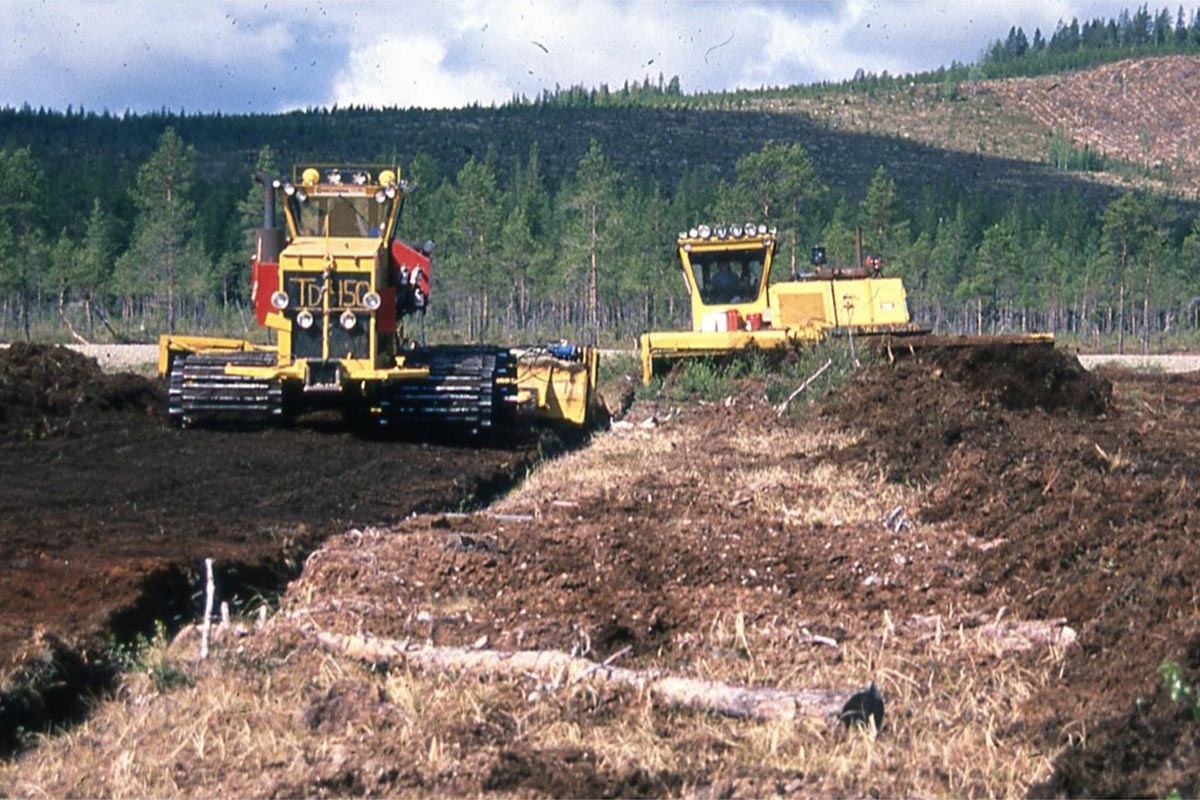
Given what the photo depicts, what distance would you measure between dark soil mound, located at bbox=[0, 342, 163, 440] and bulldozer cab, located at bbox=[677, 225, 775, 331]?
1039cm

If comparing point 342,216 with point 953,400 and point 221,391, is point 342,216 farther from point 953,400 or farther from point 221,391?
point 953,400

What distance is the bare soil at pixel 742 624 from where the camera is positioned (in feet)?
18.9

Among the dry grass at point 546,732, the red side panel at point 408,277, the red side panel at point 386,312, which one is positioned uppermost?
the red side panel at point 408,277

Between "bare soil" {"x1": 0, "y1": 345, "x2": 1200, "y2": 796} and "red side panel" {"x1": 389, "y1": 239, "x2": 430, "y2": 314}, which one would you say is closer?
"bare soil" {"x1": 0, "y1": 345, "x2": 1200, "y2": 796}

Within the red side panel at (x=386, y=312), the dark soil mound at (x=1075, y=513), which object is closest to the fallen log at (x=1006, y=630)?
the dark soil mound at (x=1075, y=513)

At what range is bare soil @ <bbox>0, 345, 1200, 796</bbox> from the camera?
5.77 meters

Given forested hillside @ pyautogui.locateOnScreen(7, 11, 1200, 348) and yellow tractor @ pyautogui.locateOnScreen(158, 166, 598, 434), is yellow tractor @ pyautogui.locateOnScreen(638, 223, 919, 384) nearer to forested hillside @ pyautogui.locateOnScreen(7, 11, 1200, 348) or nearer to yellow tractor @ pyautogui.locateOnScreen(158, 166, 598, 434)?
forested hillside @ pyautogui.locateOnScreen(7, 11, 1200, 348)

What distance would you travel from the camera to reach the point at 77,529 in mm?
10492

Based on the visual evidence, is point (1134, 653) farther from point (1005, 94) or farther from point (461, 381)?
point (1005, 94)

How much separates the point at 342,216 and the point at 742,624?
38.1 feet

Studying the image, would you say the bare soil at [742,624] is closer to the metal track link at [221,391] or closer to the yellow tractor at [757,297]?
the metal track link at [221,391]

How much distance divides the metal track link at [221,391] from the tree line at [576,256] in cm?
3847

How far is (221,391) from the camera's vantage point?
54.4 ft

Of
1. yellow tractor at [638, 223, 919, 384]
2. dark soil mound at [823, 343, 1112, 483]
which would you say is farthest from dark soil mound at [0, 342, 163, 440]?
dark soil mound at [823, 343, 1112, 483]
